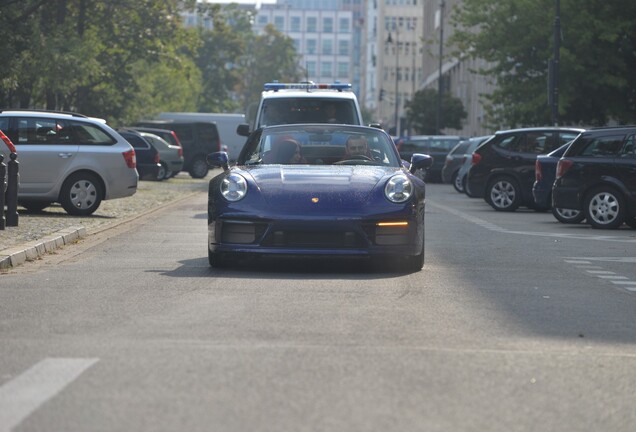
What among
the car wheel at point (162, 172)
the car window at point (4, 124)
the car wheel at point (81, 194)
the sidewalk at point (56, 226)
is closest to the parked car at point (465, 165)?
the sidewalk at point (56, 226)

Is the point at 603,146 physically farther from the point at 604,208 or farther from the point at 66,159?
the point at 66,159

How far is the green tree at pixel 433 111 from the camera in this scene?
87.8 m

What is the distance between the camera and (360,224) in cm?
1259

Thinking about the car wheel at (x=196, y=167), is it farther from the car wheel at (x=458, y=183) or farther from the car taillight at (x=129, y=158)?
the car taillight at (x=129, y=158)

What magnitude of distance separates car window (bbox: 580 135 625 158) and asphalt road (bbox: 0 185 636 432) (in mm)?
7664

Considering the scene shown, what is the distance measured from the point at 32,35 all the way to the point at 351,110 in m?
16.4

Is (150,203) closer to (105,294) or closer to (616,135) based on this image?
(616,135)

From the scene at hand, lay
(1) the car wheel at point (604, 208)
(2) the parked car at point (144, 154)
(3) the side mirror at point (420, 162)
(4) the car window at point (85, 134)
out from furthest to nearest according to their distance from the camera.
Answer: (2) the parked car at point (144, 154), (4) the car window at point (85, 134), (1) the car wheel at point (604, 208), (3) the side mirror at point (420, 162)

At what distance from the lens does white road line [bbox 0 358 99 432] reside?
5.96m

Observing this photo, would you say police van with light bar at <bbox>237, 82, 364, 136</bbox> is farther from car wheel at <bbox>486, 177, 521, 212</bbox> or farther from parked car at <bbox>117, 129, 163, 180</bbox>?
parked car at <bbox>117, 129, 163, 180</bbox>

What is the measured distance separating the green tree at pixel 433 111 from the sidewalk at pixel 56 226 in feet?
Answer: 183

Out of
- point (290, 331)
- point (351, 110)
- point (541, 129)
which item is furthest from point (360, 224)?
point (541, 129)

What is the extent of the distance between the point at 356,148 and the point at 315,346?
6.34 metres

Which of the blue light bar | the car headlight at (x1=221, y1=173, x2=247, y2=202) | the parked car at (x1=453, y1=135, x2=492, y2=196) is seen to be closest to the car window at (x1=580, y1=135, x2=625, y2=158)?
the blue light bar
